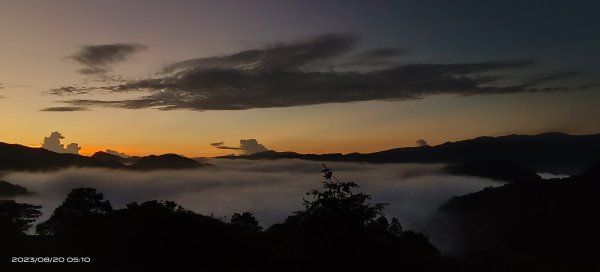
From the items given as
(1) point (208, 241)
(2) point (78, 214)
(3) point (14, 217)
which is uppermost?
(2) point (78, 214)

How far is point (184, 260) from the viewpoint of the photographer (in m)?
42.6

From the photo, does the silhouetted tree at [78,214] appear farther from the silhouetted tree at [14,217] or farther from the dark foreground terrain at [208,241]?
the silhouetted tree at [14,217]

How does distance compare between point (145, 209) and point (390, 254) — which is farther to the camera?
point (145, 209)

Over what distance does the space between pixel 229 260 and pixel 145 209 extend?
1204 inches

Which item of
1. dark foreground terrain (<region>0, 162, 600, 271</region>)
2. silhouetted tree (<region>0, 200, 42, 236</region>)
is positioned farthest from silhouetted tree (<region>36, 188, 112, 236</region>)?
silhouetted tree (<region>0, 200, 42, 236</region>)

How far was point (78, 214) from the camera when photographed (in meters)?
68.3

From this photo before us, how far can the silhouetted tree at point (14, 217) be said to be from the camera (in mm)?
59825

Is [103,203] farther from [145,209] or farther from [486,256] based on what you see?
[486,256]

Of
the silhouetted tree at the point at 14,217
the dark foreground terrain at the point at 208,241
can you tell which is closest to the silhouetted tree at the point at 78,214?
the dark foreground terrain at the point at 208,241

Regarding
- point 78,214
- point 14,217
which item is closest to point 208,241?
point 78,214

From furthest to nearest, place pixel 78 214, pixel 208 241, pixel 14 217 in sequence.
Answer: pixel 14 217 < pixel 78 214 < pixel 208 241

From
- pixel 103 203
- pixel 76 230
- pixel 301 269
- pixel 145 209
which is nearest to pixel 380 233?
pixel 301 269

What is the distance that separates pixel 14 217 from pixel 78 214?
18841mm

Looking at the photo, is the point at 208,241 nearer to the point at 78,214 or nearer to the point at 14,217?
the point at 78,214
